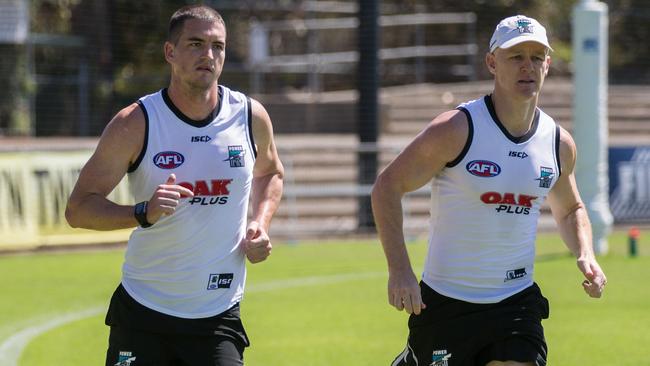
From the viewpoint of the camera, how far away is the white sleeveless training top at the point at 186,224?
18.7 feet

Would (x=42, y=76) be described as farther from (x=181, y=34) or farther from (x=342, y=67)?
(x=181, y=34)

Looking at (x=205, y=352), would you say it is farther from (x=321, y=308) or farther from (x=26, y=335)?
(x=321, y=308)

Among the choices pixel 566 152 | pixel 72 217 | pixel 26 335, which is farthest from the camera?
pixel 26 335

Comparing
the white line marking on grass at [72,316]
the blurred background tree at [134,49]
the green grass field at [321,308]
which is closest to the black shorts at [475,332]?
the green grass field at [321,308]

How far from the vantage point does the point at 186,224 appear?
18.8 ft

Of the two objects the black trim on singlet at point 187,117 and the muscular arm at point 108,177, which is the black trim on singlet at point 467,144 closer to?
the black trim on singlet at point 187,117

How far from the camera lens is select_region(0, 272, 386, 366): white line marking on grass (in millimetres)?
10195

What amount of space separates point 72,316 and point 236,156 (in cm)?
681

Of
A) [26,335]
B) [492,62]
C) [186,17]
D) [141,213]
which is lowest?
[26,335]

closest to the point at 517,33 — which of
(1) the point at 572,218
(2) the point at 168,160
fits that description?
(1) the point at 572,218

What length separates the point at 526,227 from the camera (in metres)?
5.96

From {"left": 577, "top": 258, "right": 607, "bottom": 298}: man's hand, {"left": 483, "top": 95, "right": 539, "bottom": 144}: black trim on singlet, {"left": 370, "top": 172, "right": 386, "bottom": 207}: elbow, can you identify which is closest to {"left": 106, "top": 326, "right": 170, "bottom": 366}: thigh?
{"left": 370, "top": 172, "right": 386, "bottom": 207}: elbow

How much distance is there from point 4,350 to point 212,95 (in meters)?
5.27

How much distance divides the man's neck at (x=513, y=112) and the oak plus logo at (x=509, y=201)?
0.30m
